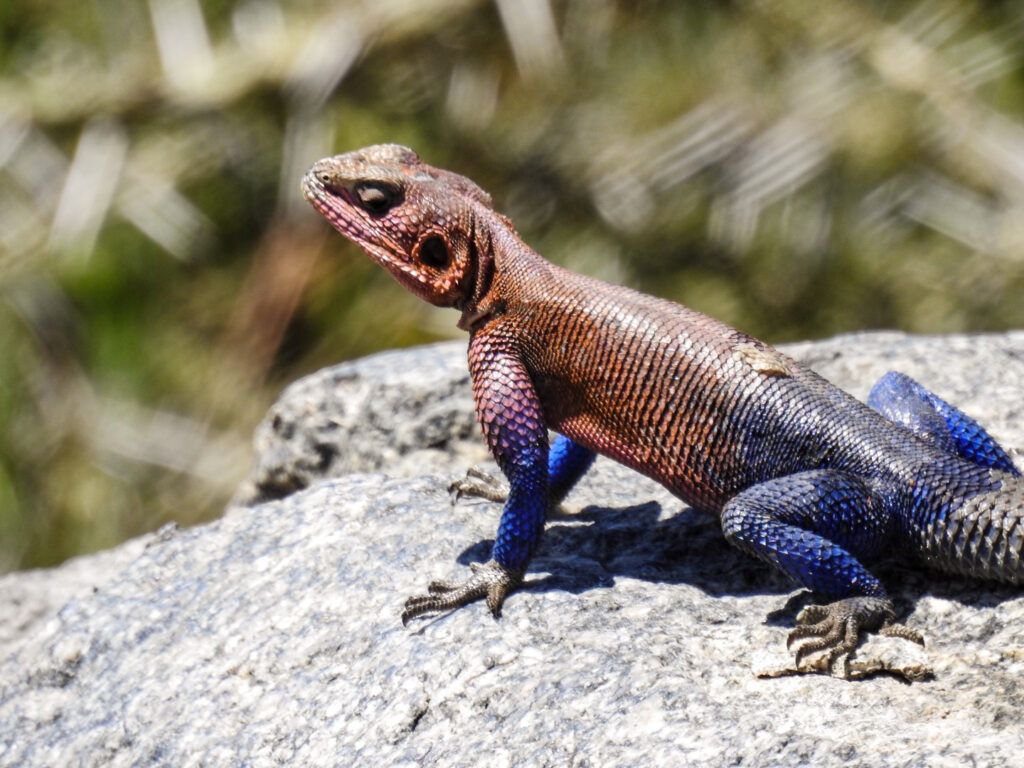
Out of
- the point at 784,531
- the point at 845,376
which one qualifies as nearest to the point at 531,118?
the point at 845,376

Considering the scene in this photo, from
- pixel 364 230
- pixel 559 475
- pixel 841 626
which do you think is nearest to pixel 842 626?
pixel 841 626

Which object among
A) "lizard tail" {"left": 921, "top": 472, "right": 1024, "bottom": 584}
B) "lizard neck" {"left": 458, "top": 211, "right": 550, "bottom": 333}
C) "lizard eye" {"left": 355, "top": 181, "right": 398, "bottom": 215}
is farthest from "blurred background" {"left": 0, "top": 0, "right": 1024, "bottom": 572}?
"lizard tail" {"left": 921, "top": 472, "right": 1024, "bottom": 584}

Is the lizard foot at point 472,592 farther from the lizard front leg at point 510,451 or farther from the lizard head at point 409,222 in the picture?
the lizard head at point 409,222

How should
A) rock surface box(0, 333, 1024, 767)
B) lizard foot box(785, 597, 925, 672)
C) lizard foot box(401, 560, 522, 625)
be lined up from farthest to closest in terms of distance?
lizard foot box(401, 560, 522, 625) < lizard foot box(785, 597, 925, 672) < rock surface box(0, 333, 1024, 767)

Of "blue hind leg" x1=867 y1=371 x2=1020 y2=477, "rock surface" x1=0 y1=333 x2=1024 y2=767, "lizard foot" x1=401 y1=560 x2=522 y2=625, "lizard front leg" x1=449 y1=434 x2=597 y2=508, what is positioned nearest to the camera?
"rock surface" x1=0 y1=333 x2=1024 y2=767

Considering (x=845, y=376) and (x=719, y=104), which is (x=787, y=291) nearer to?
(x=719, y=104)

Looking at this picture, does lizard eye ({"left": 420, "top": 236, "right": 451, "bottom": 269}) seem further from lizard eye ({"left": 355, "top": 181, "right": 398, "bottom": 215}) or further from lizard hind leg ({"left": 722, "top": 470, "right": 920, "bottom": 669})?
lizard hind leg ({"left": 722, "top": 470, "right": 920, "bottom": 669})
